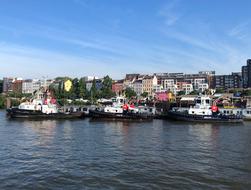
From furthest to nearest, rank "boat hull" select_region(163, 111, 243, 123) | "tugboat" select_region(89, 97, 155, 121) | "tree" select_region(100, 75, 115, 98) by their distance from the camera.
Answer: "tree" select_region(100, 75, 115, 98) → "tugboat" select_region(89, 97, 155, 121) → "boat hull" select_region(163, 111, 243, 123)

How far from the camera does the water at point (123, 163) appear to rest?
22.9 meters

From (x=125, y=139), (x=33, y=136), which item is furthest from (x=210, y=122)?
(x=33, y=136)

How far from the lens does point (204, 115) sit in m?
69.6

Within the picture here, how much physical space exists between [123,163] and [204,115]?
43.8 metres

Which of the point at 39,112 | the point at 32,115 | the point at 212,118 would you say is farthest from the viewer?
the point at 39,112

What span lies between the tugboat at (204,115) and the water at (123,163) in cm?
2566

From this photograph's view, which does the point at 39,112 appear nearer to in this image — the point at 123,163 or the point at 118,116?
the point at 118,116

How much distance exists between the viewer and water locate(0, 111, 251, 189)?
75.2 feet

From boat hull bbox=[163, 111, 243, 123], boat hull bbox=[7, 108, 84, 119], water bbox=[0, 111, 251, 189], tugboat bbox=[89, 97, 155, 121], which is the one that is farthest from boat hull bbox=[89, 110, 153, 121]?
water bbox=[0, 111, 251, 189]

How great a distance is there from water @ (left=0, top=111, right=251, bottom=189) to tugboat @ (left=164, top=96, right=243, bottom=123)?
25663 millimetres

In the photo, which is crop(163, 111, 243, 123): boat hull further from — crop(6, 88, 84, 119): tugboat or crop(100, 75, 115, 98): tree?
crop(100, 75, 115, 98): tree

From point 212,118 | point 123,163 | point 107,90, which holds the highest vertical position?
point 107,90

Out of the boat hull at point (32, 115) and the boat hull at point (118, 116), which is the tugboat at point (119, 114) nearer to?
the boat hull at point (118, 116)

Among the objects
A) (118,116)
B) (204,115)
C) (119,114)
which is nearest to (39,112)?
(118,116)
